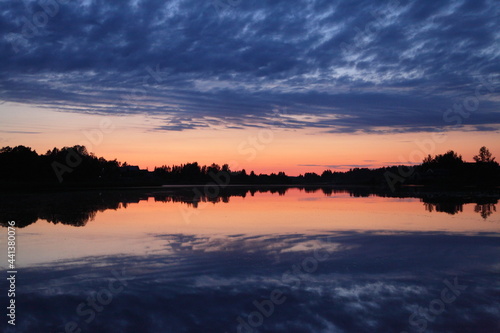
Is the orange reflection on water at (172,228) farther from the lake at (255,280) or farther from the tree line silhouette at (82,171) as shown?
the tree line silhouette at (82,171)

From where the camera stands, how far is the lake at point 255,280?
773 cm

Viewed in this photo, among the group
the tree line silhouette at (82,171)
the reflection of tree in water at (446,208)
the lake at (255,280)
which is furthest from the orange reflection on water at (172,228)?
the tree line silhouette at (82,171)

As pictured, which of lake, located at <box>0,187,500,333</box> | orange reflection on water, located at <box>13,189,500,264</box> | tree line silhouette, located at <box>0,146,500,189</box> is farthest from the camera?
tree line silhouette, located at <box>0,146,500,189</box>

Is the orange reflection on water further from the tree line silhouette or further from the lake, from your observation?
the tree line silhouette

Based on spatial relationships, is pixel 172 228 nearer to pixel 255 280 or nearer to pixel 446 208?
pixel 255 280

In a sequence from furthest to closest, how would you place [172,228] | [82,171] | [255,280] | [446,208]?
[82,171] → [446,208] → [172,228] → [255,280]

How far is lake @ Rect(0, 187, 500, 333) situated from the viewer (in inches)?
304

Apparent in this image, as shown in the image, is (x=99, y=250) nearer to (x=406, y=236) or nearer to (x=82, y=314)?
(x=82, y=314)

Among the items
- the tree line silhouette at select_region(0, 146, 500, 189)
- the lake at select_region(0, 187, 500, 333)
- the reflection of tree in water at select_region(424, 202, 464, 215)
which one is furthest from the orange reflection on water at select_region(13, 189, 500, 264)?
the tree line silhouette at select_region(0, 146, 500, 189)

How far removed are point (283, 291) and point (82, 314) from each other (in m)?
4.74

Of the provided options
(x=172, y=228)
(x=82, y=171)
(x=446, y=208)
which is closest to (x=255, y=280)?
(x=172, y=228)

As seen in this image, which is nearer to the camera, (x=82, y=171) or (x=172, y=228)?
(x=172, y=228)

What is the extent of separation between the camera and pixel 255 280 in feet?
34.2

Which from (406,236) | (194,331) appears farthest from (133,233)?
(406,236)
